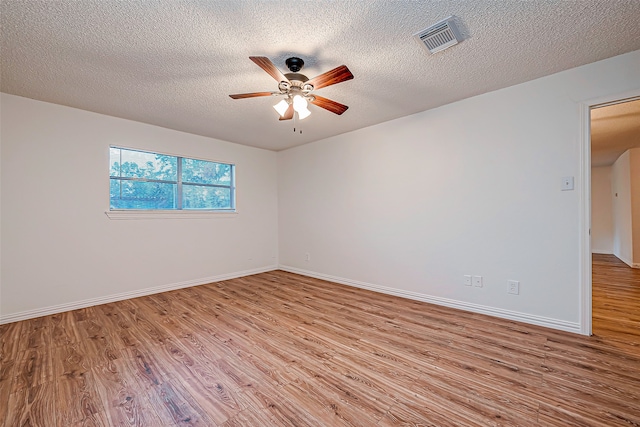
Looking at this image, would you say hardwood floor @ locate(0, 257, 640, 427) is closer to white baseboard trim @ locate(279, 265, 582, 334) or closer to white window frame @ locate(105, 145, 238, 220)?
white baseboard trim @ locate(279, 265, 582, 334)

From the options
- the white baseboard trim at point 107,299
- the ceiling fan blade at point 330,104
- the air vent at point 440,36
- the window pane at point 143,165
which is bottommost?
the white baseboard trim at point 107,299

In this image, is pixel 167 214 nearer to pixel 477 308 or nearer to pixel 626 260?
pixel 477 308


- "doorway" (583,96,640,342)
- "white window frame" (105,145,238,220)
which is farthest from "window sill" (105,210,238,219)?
"doorway" (583,96,640,342)

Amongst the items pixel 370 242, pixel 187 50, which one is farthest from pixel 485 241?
pixel 187 50

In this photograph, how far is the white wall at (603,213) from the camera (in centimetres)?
691

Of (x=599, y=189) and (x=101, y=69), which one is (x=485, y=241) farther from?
(x=599, y=189)

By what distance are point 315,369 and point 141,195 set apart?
3518 mm

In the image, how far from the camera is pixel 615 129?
13.4 feet

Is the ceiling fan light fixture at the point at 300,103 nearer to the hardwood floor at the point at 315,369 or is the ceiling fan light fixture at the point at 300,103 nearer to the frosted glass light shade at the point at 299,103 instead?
the frosted glass light shade at the point at 299,103

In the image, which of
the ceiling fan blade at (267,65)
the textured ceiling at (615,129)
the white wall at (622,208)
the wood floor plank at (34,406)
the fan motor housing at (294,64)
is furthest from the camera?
the white wall at (622,208)

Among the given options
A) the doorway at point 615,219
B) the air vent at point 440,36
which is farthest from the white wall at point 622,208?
the air vent at point 440,36

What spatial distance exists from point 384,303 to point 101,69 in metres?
3.84

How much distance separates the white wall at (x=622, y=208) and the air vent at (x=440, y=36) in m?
6.30

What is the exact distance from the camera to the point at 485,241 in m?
2.92
